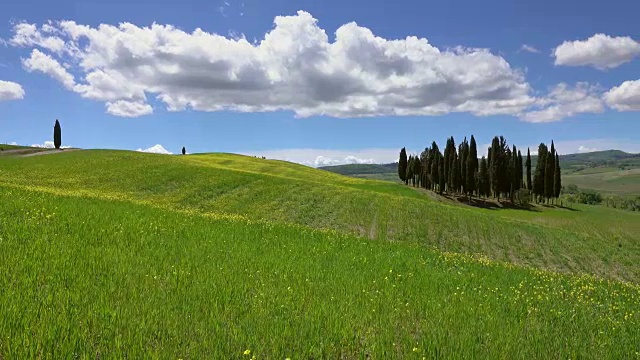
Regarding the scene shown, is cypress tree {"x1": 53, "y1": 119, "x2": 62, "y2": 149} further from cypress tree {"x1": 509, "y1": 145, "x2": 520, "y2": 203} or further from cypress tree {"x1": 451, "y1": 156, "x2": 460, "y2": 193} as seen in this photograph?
cypress tree {"x1": 509, "y1": 145, "x2": 520, "y2": 203}

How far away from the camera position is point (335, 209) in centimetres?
4256

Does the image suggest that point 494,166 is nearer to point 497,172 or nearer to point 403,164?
point 497,172

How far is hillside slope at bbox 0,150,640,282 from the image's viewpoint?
1371 inches

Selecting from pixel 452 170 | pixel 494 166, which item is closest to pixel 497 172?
pixel 494 166

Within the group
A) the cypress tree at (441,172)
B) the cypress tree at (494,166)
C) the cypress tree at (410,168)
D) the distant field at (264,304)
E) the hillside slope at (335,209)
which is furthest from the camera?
the cypress tree at (410,168)

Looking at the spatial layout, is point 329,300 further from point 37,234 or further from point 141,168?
point 141,168

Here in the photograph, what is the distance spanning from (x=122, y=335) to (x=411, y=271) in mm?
8815

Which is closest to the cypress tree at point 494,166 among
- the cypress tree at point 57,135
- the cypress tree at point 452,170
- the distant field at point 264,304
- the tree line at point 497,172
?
the tree line at point 497,172

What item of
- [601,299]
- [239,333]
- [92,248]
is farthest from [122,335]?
[601,299]

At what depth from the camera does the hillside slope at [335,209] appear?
34.8 metres

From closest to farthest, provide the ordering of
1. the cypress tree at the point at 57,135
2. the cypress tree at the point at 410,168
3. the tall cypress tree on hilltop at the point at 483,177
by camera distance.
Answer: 1. the tall cypress tree on hilltop at the point at 483,177
2. the cypress tree at the point at 57,135
3. the cypress tree at the point at 410,168

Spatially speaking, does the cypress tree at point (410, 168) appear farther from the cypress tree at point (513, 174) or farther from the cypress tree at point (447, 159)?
the cypress tree at point (513, 174)

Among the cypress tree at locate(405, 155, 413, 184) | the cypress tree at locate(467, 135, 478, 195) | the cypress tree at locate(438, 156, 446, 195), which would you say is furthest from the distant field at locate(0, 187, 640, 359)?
the cypress tree at locate(405, 155, 413, 184)

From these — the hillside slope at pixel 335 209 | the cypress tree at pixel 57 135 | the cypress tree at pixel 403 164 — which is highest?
the cypress tree at pixel 57 135
